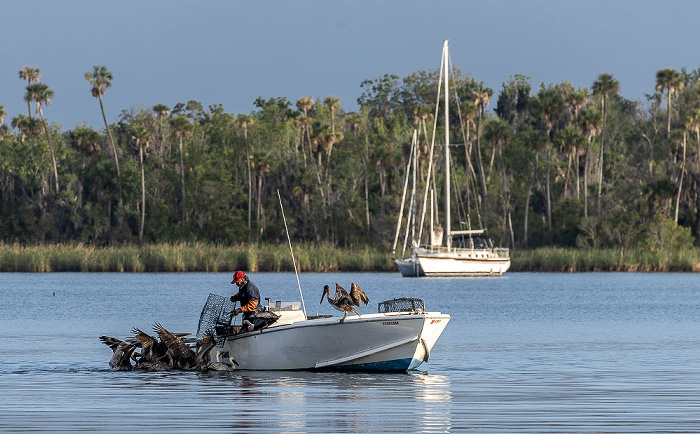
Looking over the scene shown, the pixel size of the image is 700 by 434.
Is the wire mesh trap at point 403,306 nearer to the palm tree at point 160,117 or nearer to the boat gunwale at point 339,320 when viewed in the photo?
the boat gunwale at point 339,320

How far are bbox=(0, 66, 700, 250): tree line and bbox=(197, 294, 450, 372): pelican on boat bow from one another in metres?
70.9

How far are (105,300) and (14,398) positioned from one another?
34.4 meters

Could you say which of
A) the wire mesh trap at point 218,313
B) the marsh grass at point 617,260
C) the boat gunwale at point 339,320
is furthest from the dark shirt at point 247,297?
the marsh grass at point 617,260

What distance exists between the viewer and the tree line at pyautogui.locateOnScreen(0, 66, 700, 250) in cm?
9769

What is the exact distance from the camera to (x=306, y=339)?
75.9 ft

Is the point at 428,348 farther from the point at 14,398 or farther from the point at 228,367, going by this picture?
the point at 14,398

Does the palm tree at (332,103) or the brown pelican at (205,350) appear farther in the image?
the palm tree at (332,103)

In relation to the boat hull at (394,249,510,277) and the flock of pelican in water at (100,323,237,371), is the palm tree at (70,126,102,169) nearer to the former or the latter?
the boat hull at (394,249,510,277)

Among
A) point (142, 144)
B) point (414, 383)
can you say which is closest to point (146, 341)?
point (414, 383)

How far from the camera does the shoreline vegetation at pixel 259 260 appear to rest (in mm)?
78812

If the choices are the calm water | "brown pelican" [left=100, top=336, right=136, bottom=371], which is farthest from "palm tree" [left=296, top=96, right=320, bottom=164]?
"brown pelican" [left=100, top=336, right=136, bottom=371]

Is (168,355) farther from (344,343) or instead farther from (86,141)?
(86,141)

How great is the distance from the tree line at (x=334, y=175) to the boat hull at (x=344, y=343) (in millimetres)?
70981

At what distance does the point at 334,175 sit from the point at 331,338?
8451 centimetres
